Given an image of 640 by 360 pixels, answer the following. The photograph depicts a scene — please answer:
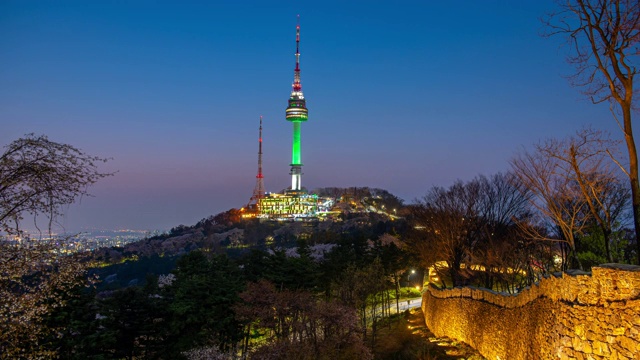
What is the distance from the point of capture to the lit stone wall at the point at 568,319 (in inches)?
287

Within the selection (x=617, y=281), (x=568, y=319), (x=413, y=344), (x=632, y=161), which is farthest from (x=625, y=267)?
(x=413, y=344)

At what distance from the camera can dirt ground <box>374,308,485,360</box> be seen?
1627cm

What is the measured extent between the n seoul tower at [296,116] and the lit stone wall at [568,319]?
156 metres

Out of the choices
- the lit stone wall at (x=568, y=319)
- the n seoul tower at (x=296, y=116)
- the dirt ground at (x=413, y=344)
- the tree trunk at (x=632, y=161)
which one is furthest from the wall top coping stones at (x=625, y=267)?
the n seoul tower at (x=296, y=116)

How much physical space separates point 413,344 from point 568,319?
39.3 feet

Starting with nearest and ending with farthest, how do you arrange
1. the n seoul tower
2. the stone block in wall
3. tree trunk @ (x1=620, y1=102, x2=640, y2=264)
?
1. the stone block in wall
2. tree trunk @ (x1=620, y1=102, x2=640, y2=264)
3. the n seoul tower

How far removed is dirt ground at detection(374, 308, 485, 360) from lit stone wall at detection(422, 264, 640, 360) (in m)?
1.12

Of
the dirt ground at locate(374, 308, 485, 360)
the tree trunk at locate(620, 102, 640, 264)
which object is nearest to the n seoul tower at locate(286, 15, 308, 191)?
the dirt ground at locate(374, 308, 485, 360)

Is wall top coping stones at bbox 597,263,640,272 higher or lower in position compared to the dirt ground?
higher

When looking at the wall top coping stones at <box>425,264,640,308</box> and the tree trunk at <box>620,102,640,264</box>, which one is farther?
the tree trunk at <box>620,102,640,264</box>

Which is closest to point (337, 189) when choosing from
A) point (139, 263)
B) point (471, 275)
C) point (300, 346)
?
point (139, 263)

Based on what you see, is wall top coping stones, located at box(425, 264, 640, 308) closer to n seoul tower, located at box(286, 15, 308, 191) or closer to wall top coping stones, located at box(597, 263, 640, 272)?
wall top coping stones, located at box(597, 263, 640, 272)

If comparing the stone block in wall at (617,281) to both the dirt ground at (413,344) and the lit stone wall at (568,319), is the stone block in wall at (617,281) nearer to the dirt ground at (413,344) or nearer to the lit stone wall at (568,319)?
the lit stone wall at (568,319)

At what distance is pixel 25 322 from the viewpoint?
26.1 ft
